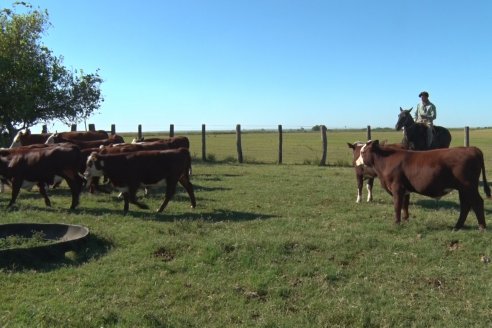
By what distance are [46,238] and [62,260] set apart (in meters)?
1.27

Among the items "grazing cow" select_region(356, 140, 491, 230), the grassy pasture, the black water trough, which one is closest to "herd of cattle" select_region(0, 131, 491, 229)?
"grazing cow" select_region(356, 140, 491, 230)

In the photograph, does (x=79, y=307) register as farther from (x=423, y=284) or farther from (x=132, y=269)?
(x=423, y=284)

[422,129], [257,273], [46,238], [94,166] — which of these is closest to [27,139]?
[94,166]

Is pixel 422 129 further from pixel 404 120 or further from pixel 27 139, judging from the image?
pixel 27 139

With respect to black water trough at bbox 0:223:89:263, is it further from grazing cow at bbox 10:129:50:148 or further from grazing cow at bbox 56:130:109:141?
grazing cow at bbox 56:130:109:141

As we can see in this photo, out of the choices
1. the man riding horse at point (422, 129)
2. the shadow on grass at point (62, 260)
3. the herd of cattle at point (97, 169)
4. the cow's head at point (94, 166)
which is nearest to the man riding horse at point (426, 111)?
the man riding horse at point (422, 129)

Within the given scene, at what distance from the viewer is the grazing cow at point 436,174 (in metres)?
8.65

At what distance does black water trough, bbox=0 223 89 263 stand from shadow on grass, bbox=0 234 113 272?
2 cm

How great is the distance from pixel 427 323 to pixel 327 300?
108 cm

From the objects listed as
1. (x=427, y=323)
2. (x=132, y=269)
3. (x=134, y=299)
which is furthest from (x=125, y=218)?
(x=427, y=323)

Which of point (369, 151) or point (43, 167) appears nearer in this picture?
point (369, 151)

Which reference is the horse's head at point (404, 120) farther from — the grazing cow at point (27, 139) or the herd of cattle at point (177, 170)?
the grazing cow at point (27, 139)

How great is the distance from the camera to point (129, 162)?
35.9 feet

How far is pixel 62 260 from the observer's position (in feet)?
23.3
